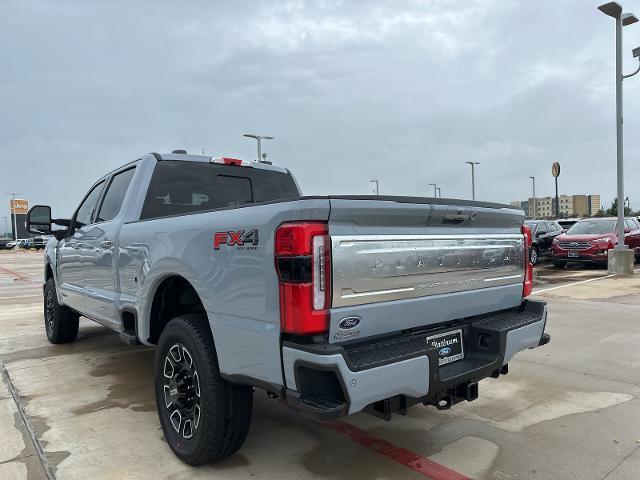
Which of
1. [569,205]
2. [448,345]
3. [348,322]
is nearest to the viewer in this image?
[348,322]

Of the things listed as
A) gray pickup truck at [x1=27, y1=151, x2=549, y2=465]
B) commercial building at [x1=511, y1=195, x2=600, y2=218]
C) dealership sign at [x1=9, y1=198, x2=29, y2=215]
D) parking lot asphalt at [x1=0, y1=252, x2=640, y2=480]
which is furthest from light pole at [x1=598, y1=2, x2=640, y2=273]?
dealership sign at [x1=9, y1=198, x2=29, y2=215]

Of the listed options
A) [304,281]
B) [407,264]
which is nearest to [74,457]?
[304,281]

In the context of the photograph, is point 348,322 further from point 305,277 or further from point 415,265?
point 415,265

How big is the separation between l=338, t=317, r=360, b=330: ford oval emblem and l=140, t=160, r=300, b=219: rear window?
1781mm

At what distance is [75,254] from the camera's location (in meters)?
5.24

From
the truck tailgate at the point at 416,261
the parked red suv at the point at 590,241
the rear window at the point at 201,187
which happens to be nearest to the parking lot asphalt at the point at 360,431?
the truck tailgate at the point at 416,261

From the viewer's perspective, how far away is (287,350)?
240 cm

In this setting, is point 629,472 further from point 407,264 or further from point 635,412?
point 407,264

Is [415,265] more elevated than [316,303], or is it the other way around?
[415,265]

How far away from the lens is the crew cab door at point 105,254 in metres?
4.27

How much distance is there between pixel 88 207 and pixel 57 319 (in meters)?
1.68

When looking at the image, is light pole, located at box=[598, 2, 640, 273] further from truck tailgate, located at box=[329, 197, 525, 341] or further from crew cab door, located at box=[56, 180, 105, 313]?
crew cab door, located at box=[56, 180, 105, 313]

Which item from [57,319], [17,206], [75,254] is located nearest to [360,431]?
[75,254]

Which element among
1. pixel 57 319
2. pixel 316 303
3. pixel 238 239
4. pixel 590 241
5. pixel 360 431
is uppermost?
pixel 238 239
